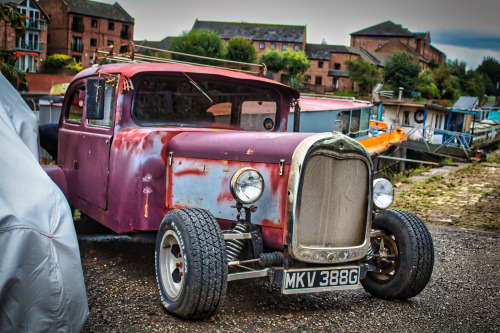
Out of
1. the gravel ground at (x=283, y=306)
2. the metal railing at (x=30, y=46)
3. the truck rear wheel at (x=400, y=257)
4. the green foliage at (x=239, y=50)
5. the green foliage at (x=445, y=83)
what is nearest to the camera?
the gravel ground at (x=283, y=306)

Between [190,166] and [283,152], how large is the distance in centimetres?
100

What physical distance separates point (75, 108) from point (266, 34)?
76.9 meters

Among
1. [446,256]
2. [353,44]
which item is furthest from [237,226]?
[353,44]

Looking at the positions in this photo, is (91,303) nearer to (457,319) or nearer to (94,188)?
(94,188)

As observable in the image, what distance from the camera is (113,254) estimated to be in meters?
5.82

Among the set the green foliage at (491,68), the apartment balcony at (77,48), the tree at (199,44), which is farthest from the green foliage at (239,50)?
the green foliage at (491,68)

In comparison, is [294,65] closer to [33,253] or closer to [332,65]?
[332,65]

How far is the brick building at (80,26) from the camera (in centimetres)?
5800

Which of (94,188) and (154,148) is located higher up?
(154,148)

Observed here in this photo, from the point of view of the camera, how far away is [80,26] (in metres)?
59.2

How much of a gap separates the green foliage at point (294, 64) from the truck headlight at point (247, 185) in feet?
217

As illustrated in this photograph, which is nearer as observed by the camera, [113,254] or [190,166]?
[190,166]

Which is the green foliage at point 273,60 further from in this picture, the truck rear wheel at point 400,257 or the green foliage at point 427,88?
the truck rear wheel at point 400,257

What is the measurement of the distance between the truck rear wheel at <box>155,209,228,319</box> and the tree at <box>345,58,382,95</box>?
6494 centimetres
